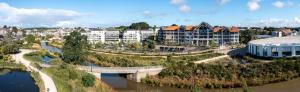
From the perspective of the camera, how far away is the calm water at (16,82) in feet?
141

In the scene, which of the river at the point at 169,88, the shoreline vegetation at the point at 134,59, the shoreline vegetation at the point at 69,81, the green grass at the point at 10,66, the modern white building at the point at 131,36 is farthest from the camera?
the modern white building at the point at 131,36

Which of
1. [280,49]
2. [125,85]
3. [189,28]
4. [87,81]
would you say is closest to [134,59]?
[125,85]

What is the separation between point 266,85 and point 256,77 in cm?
288

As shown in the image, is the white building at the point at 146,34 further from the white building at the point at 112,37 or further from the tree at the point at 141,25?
the tree at the point at 141,25

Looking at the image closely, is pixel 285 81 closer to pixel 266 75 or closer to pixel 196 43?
pixel 266 75

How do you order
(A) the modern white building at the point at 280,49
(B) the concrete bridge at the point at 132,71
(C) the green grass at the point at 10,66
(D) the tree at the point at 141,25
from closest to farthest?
1. (B) the concrete bridge at the point at 132,71
2. (C) the green grass at the point at 10,66
3. (A) the modern white building at the point at 280,49
4. (D) the tree at the point at 141,25

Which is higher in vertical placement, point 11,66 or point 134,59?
point 134,59

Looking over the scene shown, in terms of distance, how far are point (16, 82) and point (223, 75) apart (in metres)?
27.2

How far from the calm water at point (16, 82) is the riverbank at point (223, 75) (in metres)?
15.0

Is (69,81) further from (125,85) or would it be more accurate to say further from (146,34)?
(146,34)

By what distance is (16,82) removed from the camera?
48.6 metres

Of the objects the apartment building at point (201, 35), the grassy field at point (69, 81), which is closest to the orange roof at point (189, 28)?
the apartment building at point (201, 35)

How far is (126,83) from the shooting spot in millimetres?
49969

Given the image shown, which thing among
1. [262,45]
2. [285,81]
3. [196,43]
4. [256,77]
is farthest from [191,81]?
[196,43]
